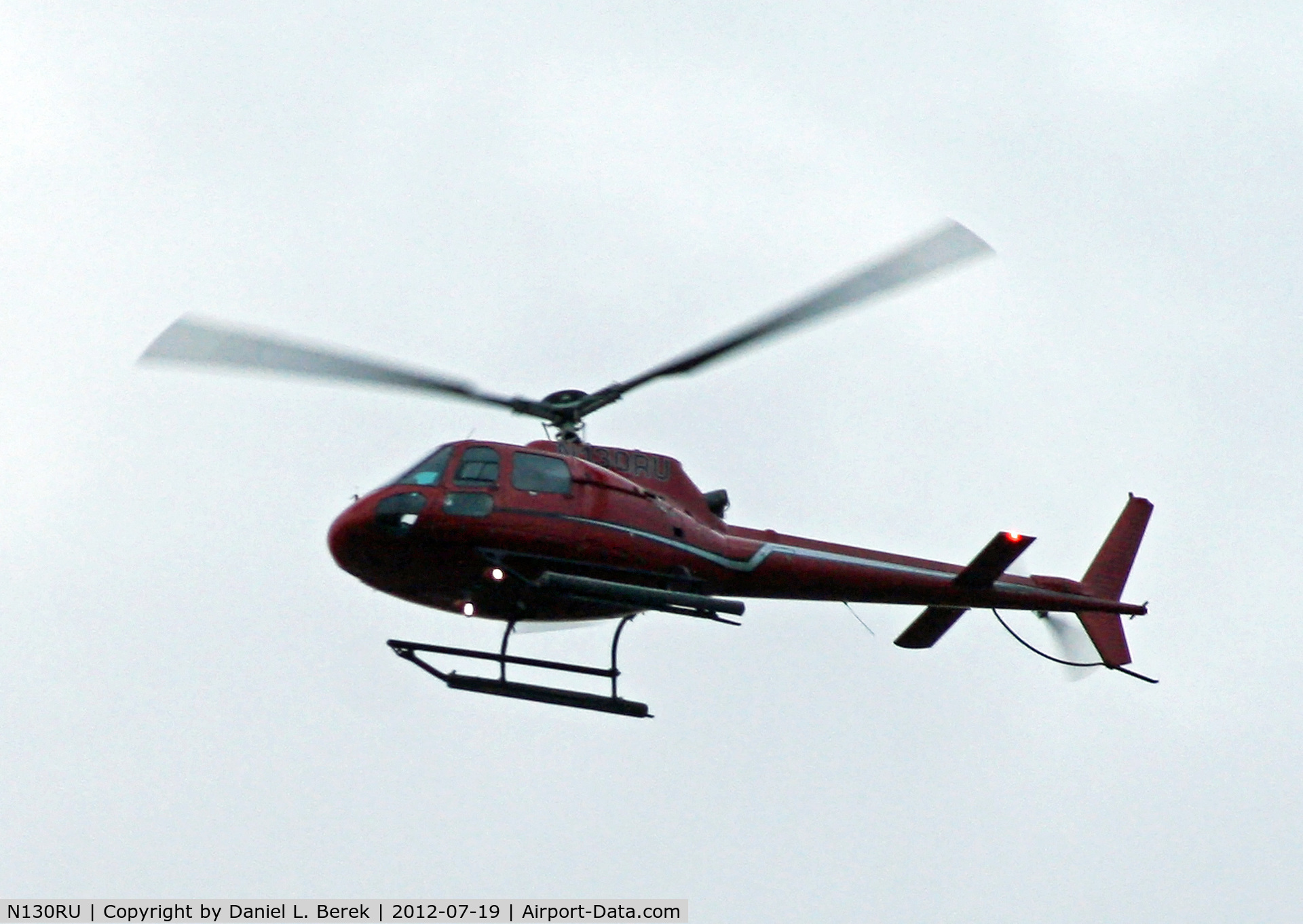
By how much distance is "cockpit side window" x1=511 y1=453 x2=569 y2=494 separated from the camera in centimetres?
1598

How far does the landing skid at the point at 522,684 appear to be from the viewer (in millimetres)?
16203

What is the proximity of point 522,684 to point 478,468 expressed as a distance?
2193mm

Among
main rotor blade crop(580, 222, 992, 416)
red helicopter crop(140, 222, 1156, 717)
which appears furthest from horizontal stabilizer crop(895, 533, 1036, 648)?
main rotor blade crop(580, 222, 992, 416)

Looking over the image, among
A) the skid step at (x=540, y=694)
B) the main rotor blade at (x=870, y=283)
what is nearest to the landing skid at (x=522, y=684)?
the skid step at (x=540, y=694)

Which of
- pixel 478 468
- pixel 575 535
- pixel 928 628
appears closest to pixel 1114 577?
pixel 928 628

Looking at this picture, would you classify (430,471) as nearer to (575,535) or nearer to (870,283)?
(575,535)

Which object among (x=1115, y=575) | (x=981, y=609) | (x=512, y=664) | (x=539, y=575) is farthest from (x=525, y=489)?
(x=1115, y=575)

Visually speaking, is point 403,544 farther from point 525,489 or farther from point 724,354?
point 724,354

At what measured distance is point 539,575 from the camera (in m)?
15.9

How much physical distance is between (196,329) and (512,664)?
15.0 ft

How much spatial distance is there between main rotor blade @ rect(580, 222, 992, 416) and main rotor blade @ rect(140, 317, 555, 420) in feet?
9.89

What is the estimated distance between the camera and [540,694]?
16.2 m

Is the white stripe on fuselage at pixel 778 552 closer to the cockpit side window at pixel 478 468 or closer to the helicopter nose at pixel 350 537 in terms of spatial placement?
the cockpit side window at pixel 478 468

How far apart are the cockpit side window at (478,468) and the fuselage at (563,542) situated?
0.01 meters
